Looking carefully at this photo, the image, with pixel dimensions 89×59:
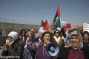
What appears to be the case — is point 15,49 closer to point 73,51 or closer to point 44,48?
point 44,48

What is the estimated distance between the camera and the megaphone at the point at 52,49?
4363mm

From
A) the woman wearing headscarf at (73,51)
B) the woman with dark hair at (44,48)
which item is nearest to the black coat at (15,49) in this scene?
the woman with dark hair at (44,48)

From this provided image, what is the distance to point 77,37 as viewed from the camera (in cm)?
455

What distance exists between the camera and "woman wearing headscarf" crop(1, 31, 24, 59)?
4.83 metres

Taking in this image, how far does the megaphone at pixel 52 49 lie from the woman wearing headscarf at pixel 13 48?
2.47 ft

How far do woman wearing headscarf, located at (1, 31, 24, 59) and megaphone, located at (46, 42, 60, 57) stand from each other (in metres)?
0.75

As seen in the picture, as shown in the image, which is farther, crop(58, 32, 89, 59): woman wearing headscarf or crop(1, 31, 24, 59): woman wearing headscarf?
crop(1, 31, 24, 59): woman wearing headscarf

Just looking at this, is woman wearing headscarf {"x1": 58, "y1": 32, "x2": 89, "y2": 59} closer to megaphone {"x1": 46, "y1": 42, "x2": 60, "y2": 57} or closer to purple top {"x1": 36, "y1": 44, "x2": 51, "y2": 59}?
megaphone {"x1": 46, "y1": 42, "x2": 60, "y2": 57}

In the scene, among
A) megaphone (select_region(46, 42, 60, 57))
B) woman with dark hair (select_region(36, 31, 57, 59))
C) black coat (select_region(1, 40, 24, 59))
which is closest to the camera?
megaphone (select_region(46, 42, 60, 57))

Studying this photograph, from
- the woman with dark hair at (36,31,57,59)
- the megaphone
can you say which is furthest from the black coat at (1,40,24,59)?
the megaphone

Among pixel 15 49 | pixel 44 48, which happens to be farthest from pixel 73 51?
pixel 15 49

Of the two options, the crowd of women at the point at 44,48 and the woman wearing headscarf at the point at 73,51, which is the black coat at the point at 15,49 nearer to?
the crowd of women at the point at 44,48

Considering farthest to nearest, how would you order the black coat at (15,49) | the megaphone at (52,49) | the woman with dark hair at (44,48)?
the black coat at (15,49)
the woman with dark hair at (44,48)
the megaphone at (52,49)

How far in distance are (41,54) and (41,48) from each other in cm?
12
